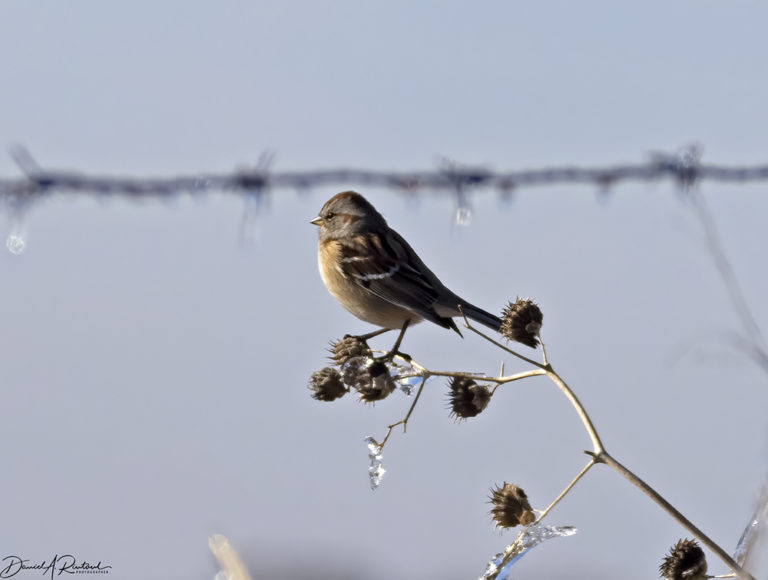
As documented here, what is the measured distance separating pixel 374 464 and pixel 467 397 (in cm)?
41

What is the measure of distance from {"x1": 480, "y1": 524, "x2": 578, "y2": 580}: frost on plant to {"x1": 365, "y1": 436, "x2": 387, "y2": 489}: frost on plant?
0.48 meters

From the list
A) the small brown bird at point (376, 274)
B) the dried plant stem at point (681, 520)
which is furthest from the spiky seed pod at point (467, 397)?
the small brown bird at point (376, 274)

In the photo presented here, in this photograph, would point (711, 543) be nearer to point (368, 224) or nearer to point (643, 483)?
point (643, 483)

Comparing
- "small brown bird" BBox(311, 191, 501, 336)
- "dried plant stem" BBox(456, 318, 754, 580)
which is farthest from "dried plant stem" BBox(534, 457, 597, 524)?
"small brown bird" BBox(311, 191, 501, 336)

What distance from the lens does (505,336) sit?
3539 mm

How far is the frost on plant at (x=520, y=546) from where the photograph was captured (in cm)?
264

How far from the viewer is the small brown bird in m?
5.88

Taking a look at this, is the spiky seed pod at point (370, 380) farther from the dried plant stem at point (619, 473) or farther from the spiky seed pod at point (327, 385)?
the dried plant stem at point (619, 473)

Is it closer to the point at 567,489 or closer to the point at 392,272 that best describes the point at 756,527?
the point at 567,489

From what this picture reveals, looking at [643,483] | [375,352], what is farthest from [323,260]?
[643,483]

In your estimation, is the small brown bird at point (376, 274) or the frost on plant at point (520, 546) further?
the small brown bird at point (376, 274)

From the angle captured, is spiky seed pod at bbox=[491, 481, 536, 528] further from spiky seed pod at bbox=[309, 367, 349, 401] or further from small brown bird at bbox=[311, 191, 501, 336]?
small brown bird at bbox=[311, 191, 501, 336]

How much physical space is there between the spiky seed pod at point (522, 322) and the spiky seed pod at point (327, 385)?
65 cm

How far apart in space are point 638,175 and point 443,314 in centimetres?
343
